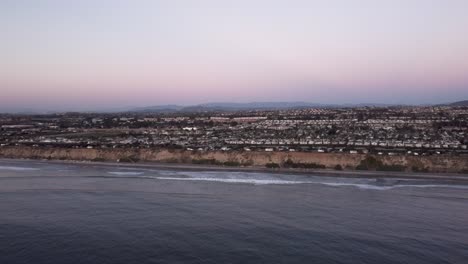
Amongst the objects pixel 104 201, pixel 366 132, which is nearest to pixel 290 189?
pixel 104 201

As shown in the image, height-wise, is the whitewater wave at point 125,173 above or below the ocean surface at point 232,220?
below

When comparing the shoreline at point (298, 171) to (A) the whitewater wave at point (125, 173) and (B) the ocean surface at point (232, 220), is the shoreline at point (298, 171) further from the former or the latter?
(A) the whitewater wave at point (125, 173)

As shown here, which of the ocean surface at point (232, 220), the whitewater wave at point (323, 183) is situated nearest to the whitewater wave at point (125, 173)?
the ocean surface at point (232, 220)

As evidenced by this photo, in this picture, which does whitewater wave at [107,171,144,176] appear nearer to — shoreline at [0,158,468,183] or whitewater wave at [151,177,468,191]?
shoreline at [0,158,468,183]

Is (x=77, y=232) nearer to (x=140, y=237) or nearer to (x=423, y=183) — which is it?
(x=140, y=237)

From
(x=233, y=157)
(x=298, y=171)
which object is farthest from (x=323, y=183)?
(x=233, y=157)
